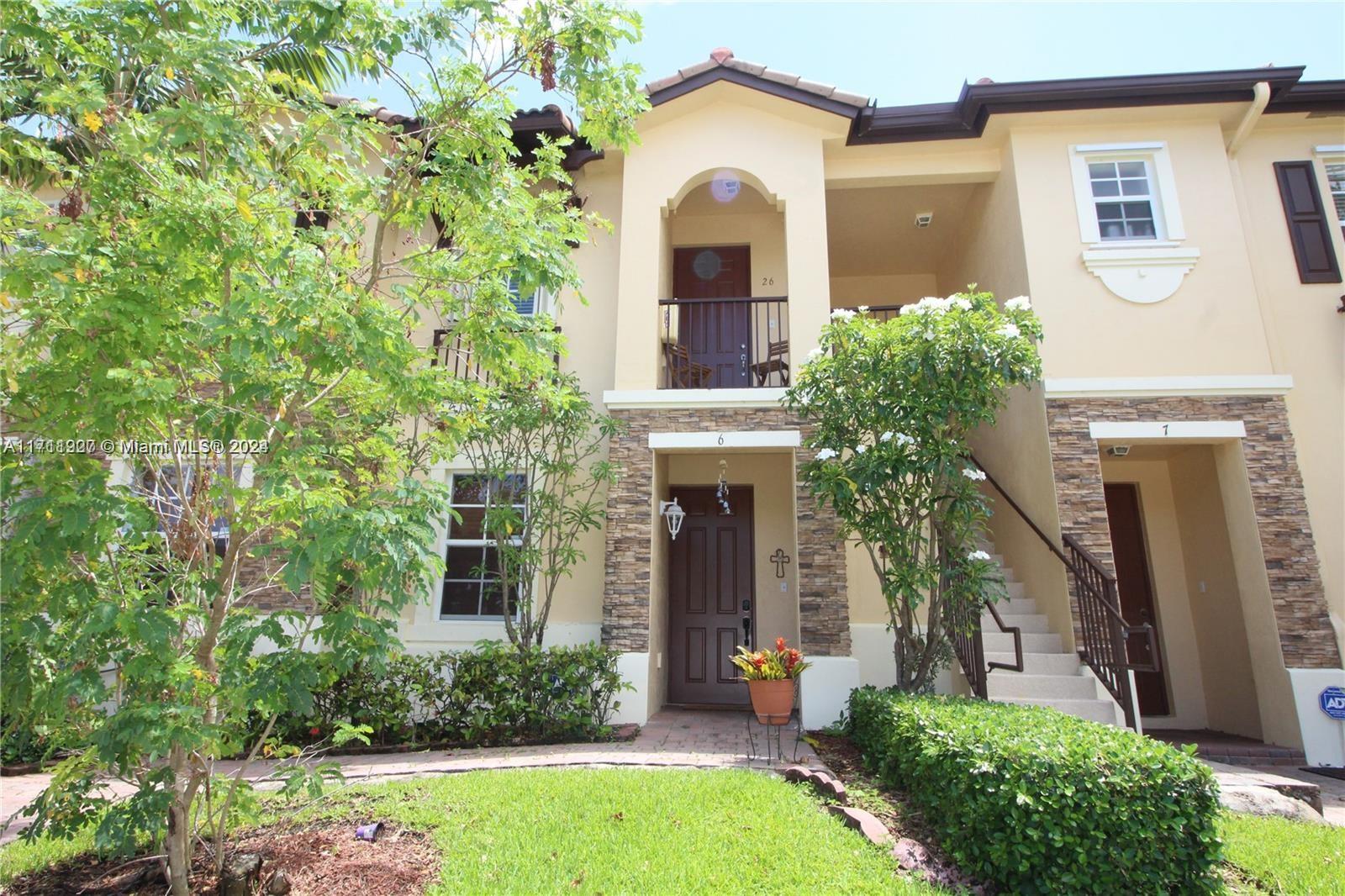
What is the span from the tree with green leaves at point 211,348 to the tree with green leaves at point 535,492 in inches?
124

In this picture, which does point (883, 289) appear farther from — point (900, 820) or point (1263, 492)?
point (900, 820)

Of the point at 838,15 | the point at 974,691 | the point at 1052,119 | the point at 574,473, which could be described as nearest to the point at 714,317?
the point at 574,473

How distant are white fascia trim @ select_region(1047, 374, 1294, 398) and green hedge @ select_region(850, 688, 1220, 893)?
4.60 metres

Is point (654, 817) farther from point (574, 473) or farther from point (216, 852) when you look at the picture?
point (574, 473)

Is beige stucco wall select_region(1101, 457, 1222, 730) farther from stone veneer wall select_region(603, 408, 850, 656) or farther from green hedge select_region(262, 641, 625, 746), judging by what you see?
green hedge select_region(262, 641, 625, 746)

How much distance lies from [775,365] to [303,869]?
6820mm

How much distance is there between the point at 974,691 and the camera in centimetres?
661

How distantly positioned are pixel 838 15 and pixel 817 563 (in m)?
6.12

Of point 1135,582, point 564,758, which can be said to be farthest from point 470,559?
point 1135,582

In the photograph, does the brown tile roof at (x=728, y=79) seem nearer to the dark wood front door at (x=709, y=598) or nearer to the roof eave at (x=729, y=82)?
the roof eave at (x=729, y=82)

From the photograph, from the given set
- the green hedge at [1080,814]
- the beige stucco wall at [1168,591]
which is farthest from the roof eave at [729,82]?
the green hedge at [1080,814]

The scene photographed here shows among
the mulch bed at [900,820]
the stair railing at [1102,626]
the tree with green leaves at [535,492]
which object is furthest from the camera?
the tree with green leaves at [535,492]

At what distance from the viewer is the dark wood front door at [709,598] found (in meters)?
9.06

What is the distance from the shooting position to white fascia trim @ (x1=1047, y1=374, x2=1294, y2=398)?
7.44 meters
